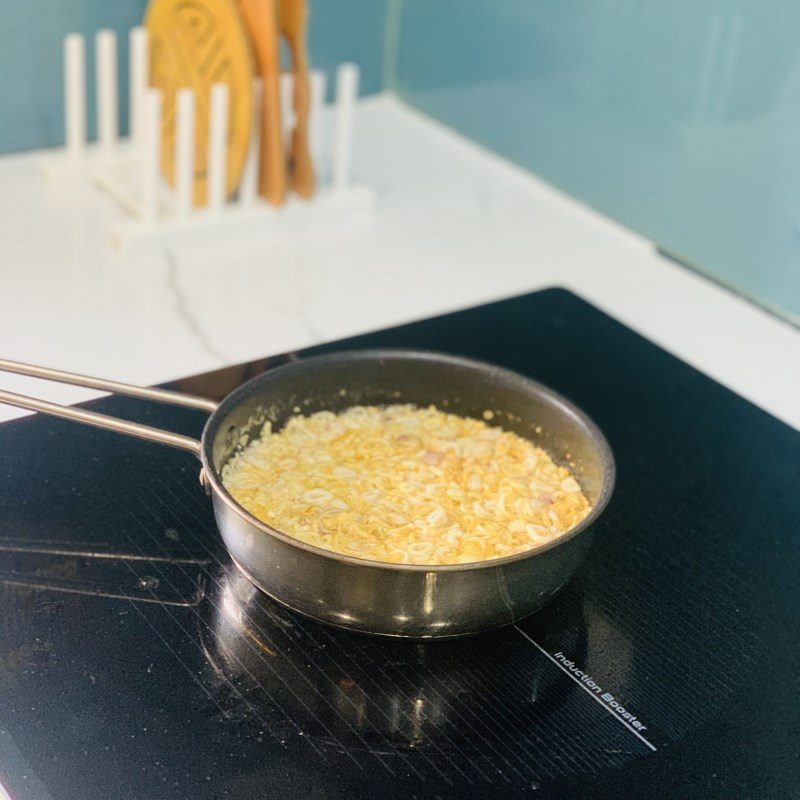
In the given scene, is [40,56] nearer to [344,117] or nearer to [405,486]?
[344,117]

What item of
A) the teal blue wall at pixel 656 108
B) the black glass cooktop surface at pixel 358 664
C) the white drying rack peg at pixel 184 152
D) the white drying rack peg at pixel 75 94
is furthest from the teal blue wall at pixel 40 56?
the black glass cooktop surface at pixel 358 664

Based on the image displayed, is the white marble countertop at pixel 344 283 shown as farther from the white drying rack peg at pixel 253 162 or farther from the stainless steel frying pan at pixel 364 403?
the stainless steel frying pan at pixel 364 403

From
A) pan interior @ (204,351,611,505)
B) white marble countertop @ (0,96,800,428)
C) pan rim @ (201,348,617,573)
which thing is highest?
pan rim @ (201,348,617,573)

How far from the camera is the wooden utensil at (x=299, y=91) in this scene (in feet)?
4.33

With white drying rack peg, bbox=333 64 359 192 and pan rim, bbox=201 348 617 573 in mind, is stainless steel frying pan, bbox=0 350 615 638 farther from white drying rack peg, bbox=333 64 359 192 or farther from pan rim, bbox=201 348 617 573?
white drying rack peg, bbox=333 64 359 192

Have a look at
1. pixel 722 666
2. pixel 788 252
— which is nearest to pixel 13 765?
pixel 722 666

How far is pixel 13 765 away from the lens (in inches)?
28.0

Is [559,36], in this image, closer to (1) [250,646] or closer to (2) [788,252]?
(2) [788,252]

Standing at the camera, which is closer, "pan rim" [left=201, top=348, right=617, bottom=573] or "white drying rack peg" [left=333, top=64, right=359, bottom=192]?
"pan rim" [left=201, top=348, right=617, bottom=573]

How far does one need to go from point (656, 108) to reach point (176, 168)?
0.56m

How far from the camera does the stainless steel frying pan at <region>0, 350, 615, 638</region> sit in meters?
0.75

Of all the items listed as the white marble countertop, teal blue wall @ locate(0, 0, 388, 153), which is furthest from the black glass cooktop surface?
teal blue wall @ locate(0, 0, 388, 153)

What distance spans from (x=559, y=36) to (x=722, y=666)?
920 mm

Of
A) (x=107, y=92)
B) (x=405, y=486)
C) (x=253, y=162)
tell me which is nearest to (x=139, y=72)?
(x=107, y=92)
